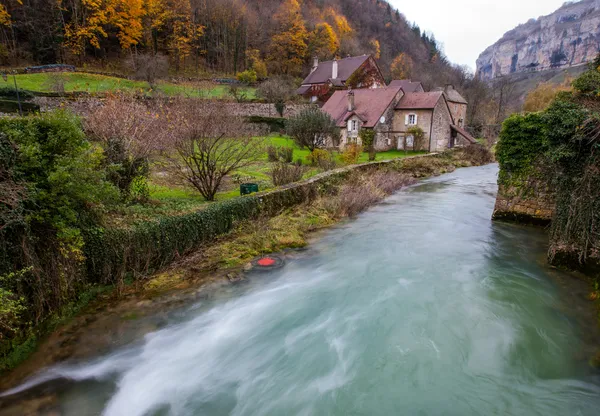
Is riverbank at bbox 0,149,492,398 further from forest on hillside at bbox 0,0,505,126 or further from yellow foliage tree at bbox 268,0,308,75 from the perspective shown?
yellow foliage tree at bbox 268,0,308,75

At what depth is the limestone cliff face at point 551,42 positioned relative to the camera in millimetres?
124812

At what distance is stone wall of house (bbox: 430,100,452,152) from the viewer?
34.8m

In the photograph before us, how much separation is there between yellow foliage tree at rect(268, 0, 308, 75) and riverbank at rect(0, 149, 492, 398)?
52.1 metres

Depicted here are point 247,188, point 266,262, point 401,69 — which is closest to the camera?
point 266,262

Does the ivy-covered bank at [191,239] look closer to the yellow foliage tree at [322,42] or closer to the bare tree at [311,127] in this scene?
the bare tree at [311,127]

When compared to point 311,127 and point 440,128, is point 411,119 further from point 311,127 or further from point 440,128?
point 311,127

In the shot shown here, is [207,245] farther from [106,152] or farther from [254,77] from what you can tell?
[254,77]

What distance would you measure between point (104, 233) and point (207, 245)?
2.99 meters

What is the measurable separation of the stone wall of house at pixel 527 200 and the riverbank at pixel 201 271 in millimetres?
5619

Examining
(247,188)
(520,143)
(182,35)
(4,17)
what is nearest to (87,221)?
(247,188)

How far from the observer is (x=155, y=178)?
14.3 meters

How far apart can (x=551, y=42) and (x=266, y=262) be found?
178 meters

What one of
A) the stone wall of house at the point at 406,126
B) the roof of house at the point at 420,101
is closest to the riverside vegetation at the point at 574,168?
the stone wall of house at the point at 406,126

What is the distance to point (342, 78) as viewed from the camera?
5006cm
